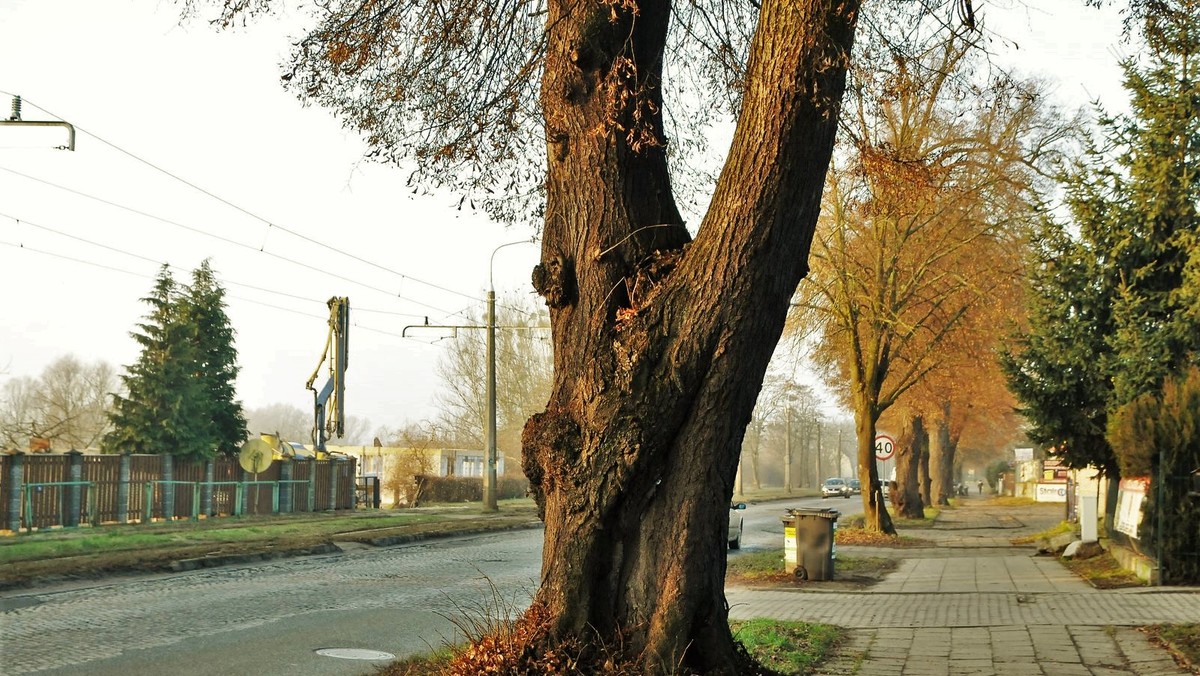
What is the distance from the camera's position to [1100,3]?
7762mm

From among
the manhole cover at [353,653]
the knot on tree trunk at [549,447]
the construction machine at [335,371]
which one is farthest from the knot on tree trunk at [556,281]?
the construction machine at [335,371]

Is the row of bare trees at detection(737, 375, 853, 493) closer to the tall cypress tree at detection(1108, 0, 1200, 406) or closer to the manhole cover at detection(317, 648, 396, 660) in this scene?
the tall cypress tree at detection(1108, 0, 1200, 406)

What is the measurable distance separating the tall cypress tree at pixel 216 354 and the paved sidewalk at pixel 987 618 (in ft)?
77.6

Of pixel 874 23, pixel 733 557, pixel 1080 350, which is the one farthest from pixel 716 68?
pixel 733 557

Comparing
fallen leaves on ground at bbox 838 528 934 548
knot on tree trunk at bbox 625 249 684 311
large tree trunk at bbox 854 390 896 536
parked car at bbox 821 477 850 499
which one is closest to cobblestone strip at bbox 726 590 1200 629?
knot on tree trunk at bbox 625 249 684 311

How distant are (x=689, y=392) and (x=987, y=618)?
7552 millimetres

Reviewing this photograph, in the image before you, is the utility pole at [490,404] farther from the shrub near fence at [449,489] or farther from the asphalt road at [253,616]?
the asphalt road at [253,616]

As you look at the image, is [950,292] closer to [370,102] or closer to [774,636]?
[774,636]

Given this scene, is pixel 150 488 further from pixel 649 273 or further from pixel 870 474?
pixel 649 273

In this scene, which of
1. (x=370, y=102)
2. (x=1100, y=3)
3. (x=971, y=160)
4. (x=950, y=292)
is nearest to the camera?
(x=1100, y=3)

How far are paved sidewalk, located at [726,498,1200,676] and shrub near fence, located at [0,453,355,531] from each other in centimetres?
1798

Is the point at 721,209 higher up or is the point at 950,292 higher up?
the point at 950,292

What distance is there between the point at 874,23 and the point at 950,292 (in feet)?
71.4

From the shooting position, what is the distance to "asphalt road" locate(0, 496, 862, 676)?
8.96 m
